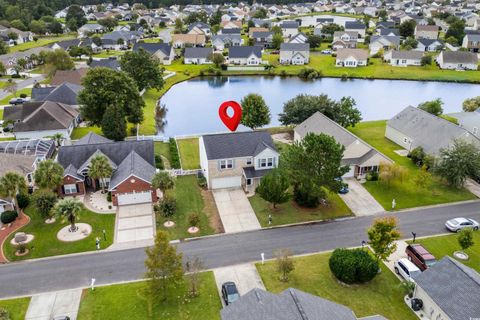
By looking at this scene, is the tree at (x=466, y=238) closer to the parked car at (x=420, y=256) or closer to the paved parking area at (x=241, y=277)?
the parked car at (x=420, y=256)

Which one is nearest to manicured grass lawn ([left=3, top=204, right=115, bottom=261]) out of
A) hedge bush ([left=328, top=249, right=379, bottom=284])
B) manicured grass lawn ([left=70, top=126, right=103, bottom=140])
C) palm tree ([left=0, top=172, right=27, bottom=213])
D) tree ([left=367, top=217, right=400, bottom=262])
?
palm tree ([left=0, top=172, right=27, bottom=213])

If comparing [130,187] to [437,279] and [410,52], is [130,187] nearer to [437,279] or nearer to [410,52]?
[437,279]

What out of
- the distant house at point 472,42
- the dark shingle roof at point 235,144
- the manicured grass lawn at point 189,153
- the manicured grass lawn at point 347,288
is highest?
the distant house at point 472,42

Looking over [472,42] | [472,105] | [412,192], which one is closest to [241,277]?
[412,192]

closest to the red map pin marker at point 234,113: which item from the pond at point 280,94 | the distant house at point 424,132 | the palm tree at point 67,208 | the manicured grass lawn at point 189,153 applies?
the manicured grass lawn at point 189,153

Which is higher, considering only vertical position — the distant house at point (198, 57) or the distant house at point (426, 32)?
the distant house at point (426, 32)

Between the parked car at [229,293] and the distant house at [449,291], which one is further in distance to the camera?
the parked car at [229,293]

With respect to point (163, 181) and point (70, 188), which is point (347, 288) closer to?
point (163, 181)

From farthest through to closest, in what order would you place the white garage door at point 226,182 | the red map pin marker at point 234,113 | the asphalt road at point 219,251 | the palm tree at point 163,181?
1. the red map pin marker at point 234,113
2. the white garage door at point 226,182
3. the palm tree at point 163,181
4. the asphalt road at point 219,251
